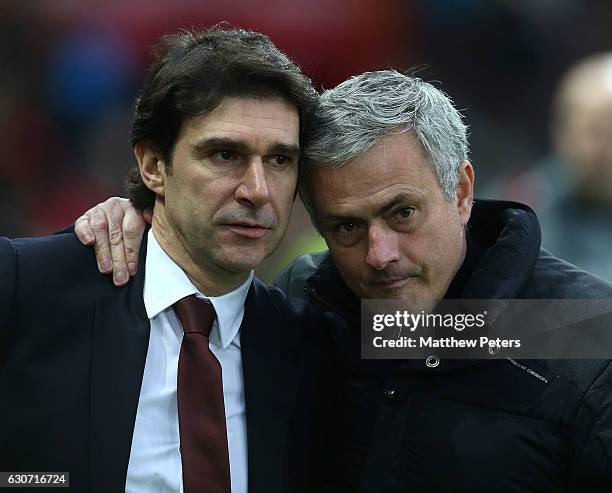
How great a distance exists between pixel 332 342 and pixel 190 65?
94cm

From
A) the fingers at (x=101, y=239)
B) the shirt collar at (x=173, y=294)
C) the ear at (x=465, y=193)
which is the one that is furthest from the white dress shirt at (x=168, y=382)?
the ear at (x=465, y=193)

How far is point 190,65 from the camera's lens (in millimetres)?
2848

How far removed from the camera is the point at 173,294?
2781 mm

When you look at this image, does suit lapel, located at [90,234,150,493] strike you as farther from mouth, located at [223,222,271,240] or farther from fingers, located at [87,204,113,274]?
mouth, located at [223,222,271,240]

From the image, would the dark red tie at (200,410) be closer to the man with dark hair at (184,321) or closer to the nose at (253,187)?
the man with dark hair at (184,321)

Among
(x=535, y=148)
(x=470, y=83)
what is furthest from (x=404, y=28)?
(x=535, y=148)

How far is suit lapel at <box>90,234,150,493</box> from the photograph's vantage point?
8.28 ft

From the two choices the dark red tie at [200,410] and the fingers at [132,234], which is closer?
the dark red tie at [200,410]

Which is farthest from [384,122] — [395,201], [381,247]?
[381,247]

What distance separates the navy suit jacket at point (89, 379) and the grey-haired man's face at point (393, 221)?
347 mm

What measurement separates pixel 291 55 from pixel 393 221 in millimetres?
5247

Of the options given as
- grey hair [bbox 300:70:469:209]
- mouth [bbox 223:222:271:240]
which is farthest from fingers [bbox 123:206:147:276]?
grey hair [bbox 300:70:469:209]

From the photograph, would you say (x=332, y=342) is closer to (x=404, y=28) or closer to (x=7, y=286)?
(x=7, y=286)

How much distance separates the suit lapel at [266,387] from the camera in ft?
9.02
